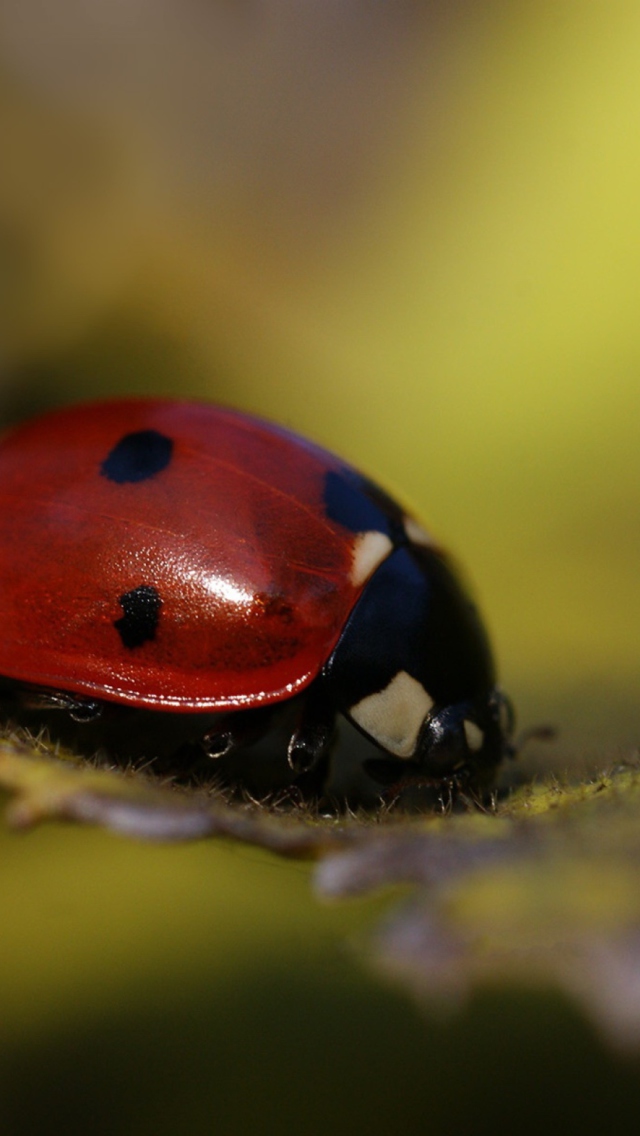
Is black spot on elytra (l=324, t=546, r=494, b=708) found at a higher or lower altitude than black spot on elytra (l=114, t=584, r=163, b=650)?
higher

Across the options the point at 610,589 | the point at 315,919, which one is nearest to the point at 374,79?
the point at 610,589

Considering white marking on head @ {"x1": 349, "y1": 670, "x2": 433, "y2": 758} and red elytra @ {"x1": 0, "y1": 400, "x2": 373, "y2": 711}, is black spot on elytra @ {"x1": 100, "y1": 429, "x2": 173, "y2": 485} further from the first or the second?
white marking on head @ {"x1": 349, "y1": 670, "x2": 433, "y2": 758}

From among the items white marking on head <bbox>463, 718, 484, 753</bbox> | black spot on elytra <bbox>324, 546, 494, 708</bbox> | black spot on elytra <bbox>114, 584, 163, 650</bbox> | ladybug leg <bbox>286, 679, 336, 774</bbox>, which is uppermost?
black spot on elytra <bbox>324, 546, 494, 708</bbox>

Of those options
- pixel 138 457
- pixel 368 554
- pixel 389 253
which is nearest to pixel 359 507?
pixel 368 554

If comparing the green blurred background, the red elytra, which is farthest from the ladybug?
the green blurred background

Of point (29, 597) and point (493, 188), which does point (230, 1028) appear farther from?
point (493, 188)
